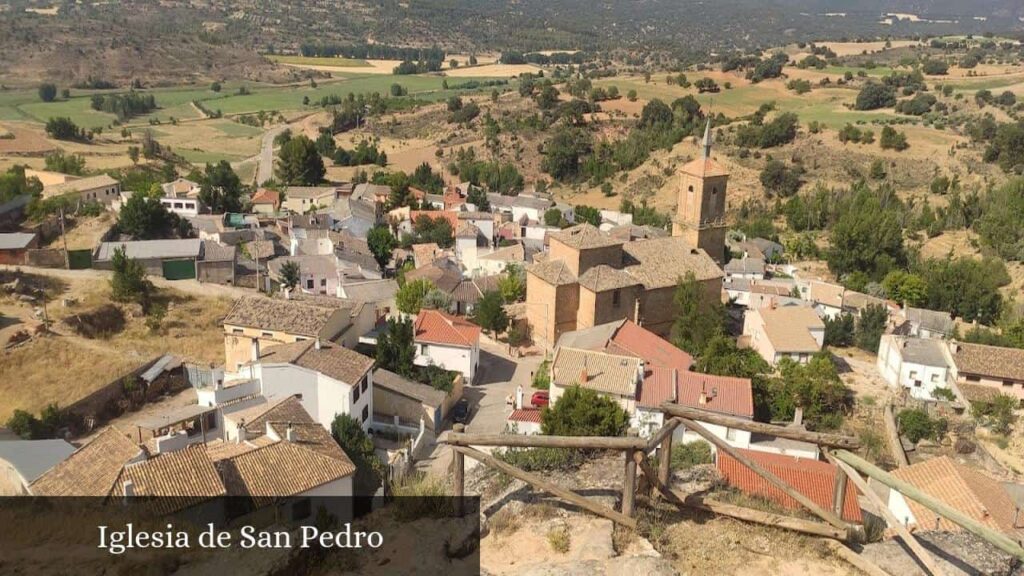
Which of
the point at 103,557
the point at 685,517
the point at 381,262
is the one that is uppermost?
the point at 685,517

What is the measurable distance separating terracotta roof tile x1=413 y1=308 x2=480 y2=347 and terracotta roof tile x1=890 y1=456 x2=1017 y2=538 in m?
14.2

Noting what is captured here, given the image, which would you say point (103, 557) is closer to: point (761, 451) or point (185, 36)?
point (761, 451)

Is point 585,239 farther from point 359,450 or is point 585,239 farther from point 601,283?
point 359,450

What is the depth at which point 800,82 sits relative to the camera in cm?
8688

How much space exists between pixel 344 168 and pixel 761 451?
5626 cm

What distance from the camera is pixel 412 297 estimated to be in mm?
31609

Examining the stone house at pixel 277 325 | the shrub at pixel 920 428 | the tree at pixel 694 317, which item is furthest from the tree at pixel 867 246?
the stone house at pixel 277 325

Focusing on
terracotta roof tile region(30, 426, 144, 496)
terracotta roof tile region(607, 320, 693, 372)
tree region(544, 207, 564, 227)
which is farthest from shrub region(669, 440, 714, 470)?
tree region(544, 207, 564, 227)

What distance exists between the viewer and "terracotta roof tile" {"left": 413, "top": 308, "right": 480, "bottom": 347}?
27.0m

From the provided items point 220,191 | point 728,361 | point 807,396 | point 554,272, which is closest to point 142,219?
point 220,191

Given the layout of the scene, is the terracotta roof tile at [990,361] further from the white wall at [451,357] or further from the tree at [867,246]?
the white wall at [451,357]

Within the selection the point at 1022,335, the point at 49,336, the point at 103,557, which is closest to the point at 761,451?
the point at 103,557

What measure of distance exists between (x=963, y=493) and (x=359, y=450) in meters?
14.1

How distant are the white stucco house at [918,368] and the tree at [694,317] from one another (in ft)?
20.6
